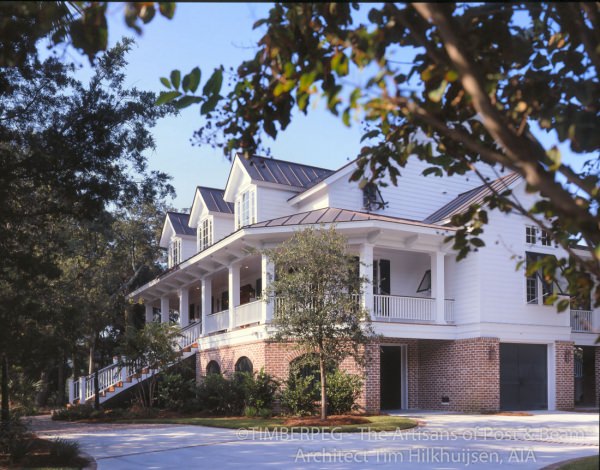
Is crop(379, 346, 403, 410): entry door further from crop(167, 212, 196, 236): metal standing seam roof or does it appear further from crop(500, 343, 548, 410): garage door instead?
crop(167, 212, 196, 236): metal standing seam roof

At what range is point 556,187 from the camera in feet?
12.8

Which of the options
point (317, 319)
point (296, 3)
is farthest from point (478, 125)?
point (317, 319)

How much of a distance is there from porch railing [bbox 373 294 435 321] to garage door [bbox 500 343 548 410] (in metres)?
2.88

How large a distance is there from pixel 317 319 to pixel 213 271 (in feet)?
36.9

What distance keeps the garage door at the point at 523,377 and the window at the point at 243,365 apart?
8.54 m

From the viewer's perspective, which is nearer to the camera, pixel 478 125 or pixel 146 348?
pixel 478 125

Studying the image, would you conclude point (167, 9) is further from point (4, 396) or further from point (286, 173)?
point (286, 173)

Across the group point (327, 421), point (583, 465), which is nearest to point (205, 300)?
point (327, 421)

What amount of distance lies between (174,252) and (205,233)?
17.1 feet

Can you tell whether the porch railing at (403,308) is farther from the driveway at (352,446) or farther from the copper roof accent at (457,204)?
the driveway at (352,446)

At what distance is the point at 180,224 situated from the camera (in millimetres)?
36562

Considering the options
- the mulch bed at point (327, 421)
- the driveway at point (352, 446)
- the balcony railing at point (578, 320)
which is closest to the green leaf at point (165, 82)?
the driveway at point (352, 446)

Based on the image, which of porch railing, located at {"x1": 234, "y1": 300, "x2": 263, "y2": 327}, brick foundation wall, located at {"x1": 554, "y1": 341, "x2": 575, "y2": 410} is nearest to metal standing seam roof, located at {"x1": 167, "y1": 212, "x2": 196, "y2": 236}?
porch railing, located at {"x1": 234, "y1": 300, "x2": 263, "y2": 327}

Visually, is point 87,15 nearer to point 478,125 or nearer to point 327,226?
point 478,125
